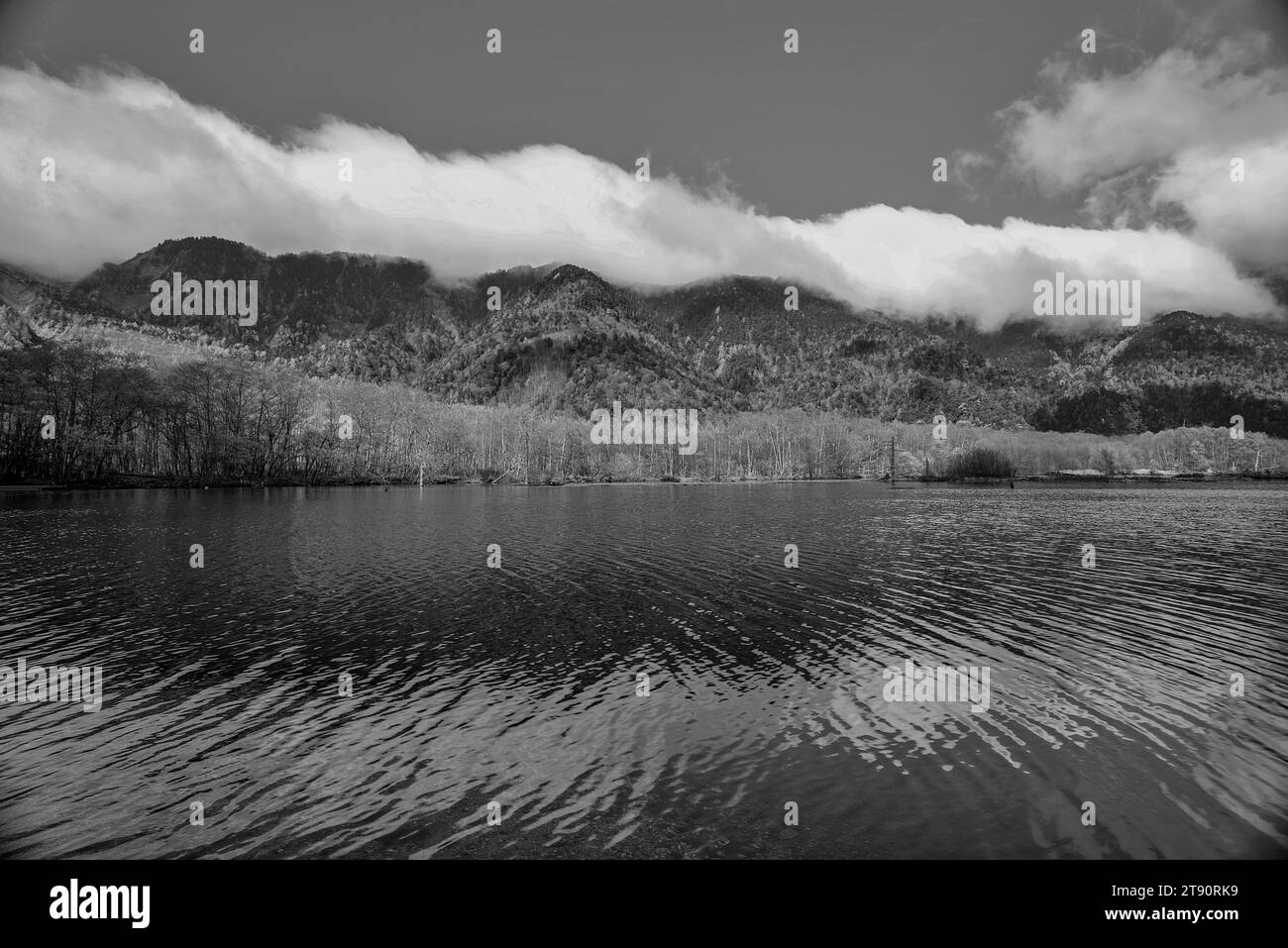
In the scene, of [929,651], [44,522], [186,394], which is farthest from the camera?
[186,394]

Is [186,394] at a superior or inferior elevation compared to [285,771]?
superior

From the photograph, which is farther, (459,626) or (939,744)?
(459,626)

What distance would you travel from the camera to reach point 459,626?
29.9m

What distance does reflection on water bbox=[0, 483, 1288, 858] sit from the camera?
43.5 ft

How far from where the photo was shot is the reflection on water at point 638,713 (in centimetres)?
1326

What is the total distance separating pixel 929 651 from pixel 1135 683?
6.66 meters

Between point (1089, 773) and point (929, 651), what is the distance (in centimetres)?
1064

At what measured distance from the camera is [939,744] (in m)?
17.2

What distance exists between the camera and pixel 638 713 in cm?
1950

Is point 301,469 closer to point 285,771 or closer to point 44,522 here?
point 44,522

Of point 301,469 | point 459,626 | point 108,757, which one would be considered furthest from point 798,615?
point 301,469
